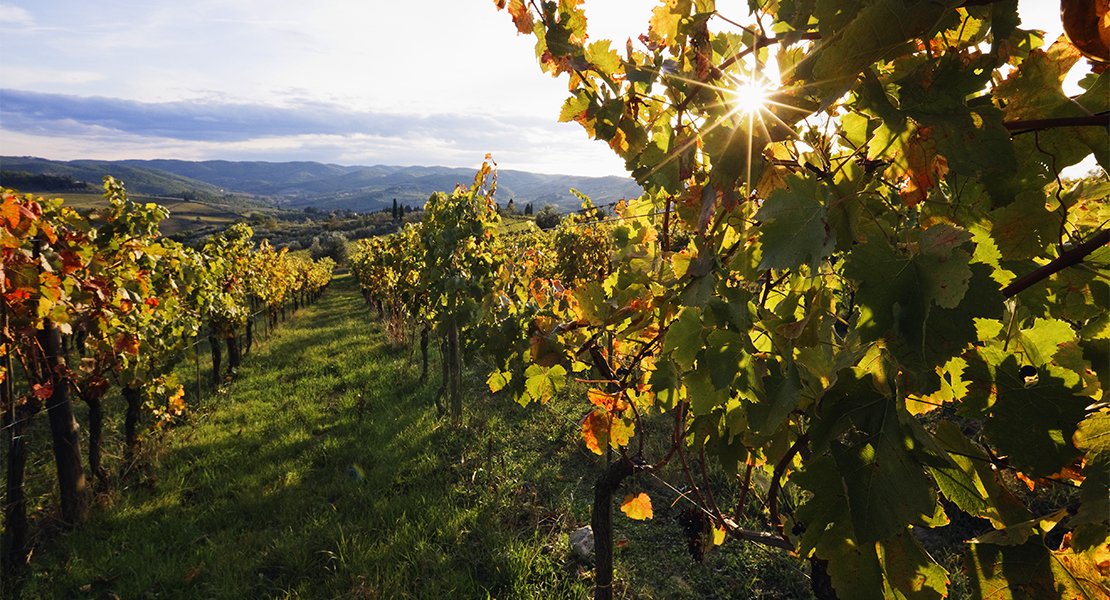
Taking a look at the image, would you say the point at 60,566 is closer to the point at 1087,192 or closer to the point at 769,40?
the point at 769,40

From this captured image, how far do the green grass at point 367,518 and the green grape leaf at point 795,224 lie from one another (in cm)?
397

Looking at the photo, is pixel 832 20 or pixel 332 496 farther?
pixel 332 496

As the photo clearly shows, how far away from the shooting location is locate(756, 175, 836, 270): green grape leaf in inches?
28.0

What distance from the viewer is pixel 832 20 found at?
672mm

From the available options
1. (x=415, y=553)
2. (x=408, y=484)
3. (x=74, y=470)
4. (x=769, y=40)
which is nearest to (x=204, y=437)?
(x=74, y=470)

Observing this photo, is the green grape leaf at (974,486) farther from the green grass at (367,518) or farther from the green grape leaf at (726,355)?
the green grass at (367,518)

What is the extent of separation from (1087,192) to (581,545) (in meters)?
4.32

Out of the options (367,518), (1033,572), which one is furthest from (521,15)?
(367,518)

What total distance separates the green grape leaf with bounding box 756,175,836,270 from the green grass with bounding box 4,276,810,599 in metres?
3.97

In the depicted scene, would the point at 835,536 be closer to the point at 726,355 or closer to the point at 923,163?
the point at 726,355

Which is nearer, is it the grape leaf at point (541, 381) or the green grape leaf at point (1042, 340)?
the green grape leaf at point (1042, 340)

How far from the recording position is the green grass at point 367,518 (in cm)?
392

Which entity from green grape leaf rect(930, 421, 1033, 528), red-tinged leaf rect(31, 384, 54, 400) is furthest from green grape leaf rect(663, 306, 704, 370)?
red-tinged leaf rect(31, 384, 54, 400)

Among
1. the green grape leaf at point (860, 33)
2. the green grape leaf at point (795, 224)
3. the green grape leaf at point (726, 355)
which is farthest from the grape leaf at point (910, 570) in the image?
the green grape leaf at point (860, 33)
